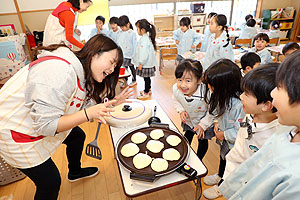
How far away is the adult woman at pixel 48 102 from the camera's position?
0.83 m

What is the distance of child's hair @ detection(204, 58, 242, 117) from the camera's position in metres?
1.17

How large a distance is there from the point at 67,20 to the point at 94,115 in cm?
177

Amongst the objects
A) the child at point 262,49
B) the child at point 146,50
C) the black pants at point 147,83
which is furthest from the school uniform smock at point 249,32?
the black pants at point 147,83

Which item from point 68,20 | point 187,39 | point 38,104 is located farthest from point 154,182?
point 187,39

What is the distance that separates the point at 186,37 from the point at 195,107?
104 inches

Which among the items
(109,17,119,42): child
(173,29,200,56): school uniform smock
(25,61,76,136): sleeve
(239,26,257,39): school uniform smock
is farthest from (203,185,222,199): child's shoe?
(239,26,257,39): school uniform smock

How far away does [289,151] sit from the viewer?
0.53m

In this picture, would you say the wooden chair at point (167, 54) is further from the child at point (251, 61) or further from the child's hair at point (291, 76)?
the child's hair at point (291, 76)

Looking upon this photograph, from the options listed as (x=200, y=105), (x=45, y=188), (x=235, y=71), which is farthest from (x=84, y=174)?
(x=235, y=71)

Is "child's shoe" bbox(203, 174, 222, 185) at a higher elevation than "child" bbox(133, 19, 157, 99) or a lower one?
lower

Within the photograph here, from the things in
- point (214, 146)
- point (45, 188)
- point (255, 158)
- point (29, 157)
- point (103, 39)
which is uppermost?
point (103, 39)

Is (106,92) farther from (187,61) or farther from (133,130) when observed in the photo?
(187,61)

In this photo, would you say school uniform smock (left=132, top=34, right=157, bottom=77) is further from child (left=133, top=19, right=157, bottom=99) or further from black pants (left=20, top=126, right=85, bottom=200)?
black pants (left=20, top=126, right=85, bottom=200)

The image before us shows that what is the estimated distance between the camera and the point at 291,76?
0.48 meters
